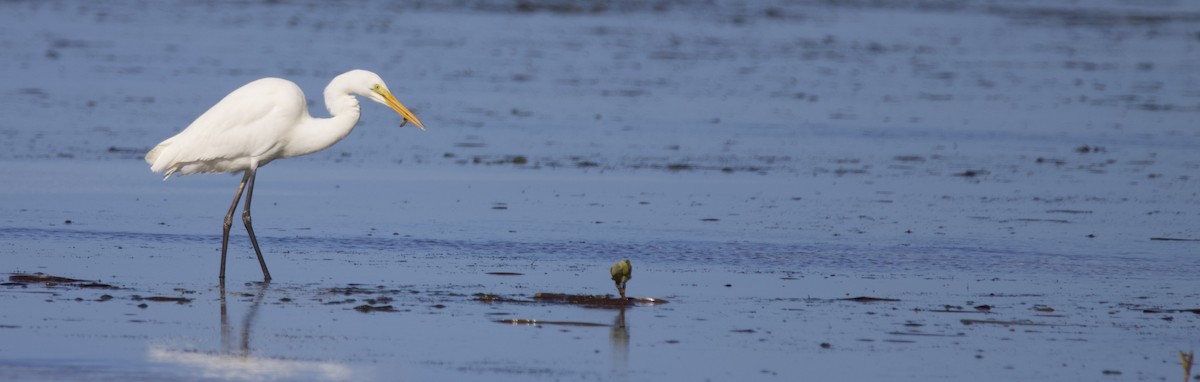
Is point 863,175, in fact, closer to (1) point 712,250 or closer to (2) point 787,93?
(1) point 712,250

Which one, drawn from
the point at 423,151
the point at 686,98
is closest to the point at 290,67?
the point at 686,98

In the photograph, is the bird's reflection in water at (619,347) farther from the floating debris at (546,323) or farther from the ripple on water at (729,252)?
the ripple on water at (729,252)

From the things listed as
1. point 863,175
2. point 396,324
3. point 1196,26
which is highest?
point 1196,26

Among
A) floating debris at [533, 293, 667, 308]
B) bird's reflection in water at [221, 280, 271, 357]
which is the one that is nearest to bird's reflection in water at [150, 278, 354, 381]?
bird's reflection in water at [221, 280, 271, 357]

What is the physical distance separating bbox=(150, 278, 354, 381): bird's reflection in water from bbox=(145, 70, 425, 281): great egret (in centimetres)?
263

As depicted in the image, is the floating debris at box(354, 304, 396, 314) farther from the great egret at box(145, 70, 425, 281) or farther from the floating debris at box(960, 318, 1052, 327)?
the floating debris at box(960, 318, 1052, 327)

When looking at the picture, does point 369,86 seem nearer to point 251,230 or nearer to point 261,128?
point 261,128

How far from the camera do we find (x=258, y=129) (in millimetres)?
10477

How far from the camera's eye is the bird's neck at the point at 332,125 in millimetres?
10688

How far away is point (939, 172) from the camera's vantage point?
15922mm

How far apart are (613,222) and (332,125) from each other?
266cm

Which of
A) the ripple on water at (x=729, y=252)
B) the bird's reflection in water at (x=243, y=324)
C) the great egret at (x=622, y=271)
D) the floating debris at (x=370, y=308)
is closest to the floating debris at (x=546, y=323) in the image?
the great egret at (x=622, y=271)

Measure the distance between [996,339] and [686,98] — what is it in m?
13.6

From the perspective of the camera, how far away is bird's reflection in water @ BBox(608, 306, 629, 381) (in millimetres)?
7562
